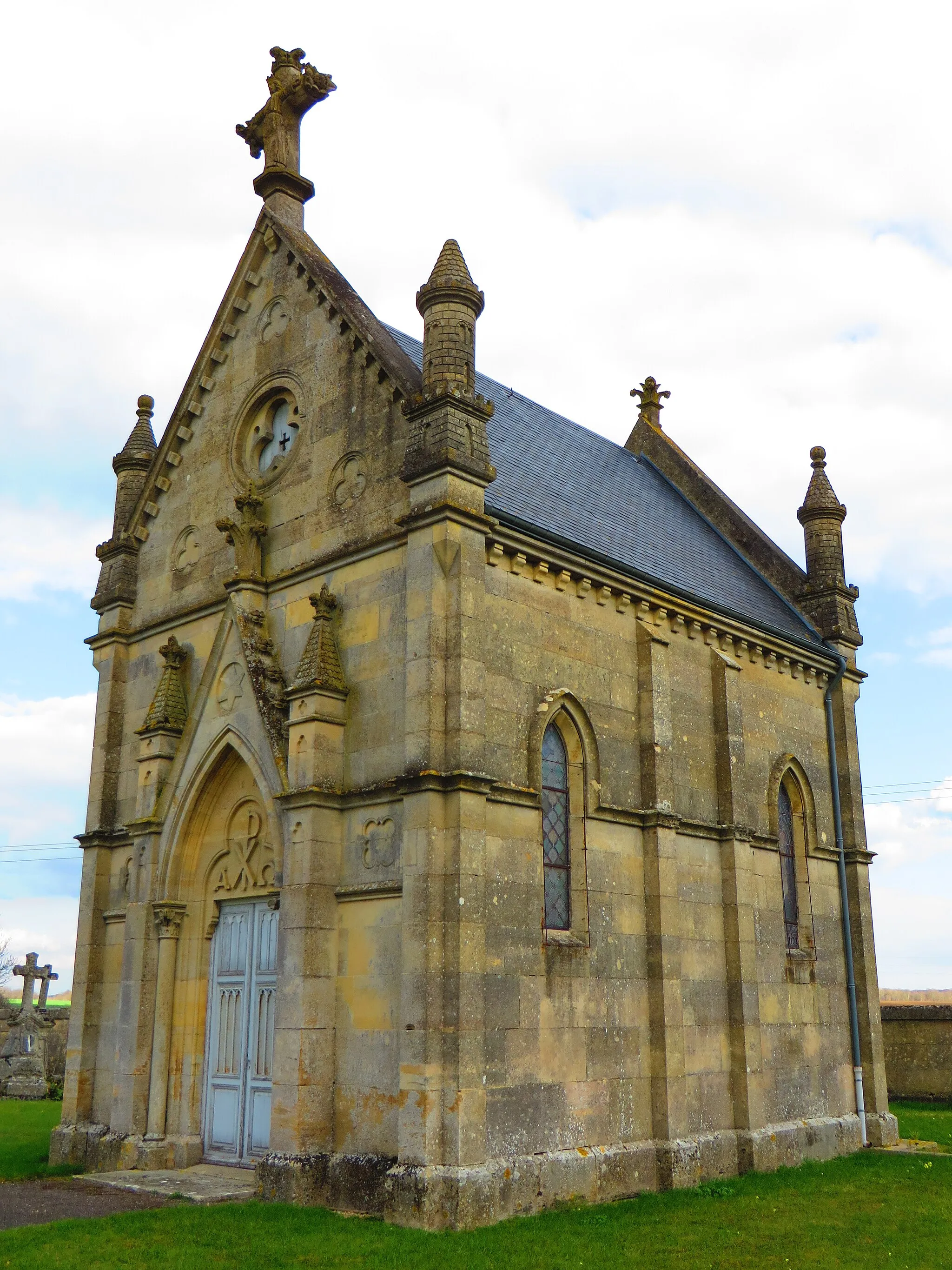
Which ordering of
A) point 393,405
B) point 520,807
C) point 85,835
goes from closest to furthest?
point 520,807 → point 393,405 → point 85,835

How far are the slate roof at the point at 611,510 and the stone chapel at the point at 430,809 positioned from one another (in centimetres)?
13

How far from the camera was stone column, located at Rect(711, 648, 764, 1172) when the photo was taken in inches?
686

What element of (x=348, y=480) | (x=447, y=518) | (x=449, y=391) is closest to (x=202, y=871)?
(x=348, y=480)

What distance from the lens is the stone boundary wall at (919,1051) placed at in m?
27.4

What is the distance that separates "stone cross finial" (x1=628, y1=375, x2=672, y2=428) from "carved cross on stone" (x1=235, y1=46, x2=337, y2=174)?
34.4ft

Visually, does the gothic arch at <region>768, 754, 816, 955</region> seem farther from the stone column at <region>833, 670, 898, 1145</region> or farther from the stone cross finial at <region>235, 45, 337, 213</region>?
the stone cross finial at <region>235, 45, 337, 213</region>

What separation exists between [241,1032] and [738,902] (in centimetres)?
756

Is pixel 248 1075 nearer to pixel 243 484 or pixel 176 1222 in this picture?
pixel 176 1222

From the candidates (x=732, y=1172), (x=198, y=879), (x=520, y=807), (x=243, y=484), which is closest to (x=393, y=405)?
(x=243, y=484)

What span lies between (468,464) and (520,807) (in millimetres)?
4337

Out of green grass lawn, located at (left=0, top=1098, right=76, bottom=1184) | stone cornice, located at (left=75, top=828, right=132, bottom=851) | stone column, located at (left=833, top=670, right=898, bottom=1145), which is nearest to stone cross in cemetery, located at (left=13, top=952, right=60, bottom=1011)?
green grass lawn, located at (left=0, top=1098, right=76, bottom=1184)

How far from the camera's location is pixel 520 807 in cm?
1484

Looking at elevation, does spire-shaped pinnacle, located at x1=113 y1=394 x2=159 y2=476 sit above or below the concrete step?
above

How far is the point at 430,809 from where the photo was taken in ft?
44.9
